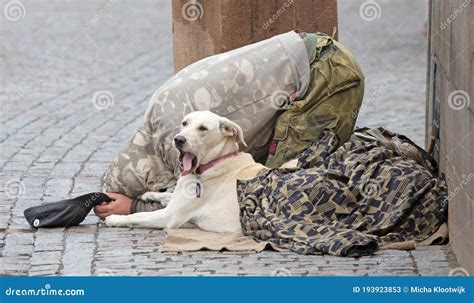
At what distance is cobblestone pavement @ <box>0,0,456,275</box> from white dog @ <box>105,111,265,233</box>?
128 mm

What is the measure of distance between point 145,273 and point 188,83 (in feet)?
6.93

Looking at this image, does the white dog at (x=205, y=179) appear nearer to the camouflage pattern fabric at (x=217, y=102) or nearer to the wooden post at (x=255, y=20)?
the camouflage pattern fabric at (x=217, y=102)

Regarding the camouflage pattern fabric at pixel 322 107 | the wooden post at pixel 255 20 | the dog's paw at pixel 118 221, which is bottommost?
the dog's paw at pixel 118 221

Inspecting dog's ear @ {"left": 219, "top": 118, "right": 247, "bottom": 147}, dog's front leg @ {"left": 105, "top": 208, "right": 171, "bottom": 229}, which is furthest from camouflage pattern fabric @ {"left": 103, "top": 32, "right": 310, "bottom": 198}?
dog's ear @ {"left": 219, "top": 118, "right": 247, "bottom": 147}

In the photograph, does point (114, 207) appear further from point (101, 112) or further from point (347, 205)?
point (101, 112)

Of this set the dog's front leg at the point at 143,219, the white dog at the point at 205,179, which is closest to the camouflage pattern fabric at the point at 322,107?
the white dog at the point at 205,179

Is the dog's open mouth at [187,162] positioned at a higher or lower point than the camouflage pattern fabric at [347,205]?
higher

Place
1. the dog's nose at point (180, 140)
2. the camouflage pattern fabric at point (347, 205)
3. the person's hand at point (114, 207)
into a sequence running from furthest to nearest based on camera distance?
the person's hand at point (114, 207) < the dog's nose at point (180, 140) < the camouflage pattern fabric at point (347, 205)

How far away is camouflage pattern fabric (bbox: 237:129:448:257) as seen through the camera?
25.7 feet

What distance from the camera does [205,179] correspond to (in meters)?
8.54

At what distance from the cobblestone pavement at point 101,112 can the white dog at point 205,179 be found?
13cm

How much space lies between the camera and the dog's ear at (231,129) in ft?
27.8

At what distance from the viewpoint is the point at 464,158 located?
290 inches

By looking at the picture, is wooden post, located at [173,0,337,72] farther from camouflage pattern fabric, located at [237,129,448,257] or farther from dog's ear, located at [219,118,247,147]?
camouflage pattern fabric, located at [237,129,448,257]
